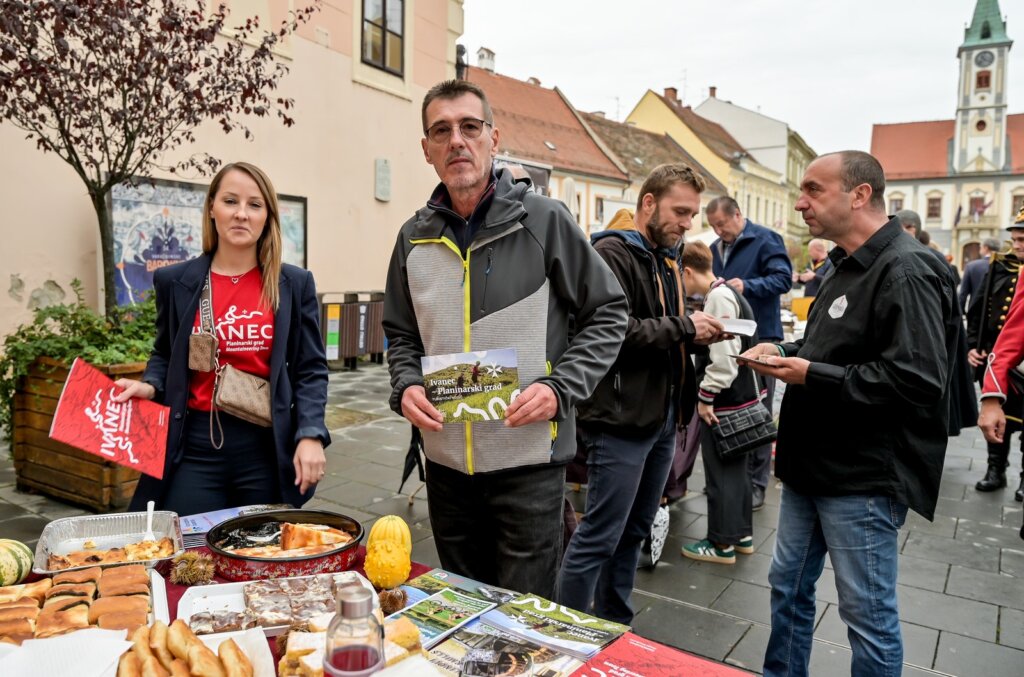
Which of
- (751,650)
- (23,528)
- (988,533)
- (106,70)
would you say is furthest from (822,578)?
(106,70)

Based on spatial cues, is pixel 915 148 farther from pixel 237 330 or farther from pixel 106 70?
pixel 237 330

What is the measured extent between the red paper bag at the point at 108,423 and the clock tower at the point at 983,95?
78946mm

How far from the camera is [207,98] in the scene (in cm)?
573

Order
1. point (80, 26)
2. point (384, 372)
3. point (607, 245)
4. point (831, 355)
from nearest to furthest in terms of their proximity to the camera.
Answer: point (831, 355), point (607, 245), point (80, 26), point (384, 372)

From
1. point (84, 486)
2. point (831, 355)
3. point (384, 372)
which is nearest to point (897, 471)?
point (831, 355)

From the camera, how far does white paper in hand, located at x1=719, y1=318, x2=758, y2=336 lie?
3.01m

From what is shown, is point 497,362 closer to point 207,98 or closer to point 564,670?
point 564,670

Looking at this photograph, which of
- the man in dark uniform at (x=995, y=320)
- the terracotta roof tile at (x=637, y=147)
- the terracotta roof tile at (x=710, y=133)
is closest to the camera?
Answer: the man in dark uniform at (x=995, y=320)

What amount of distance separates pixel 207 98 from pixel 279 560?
4956 mm

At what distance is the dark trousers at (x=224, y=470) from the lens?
8.49 ft

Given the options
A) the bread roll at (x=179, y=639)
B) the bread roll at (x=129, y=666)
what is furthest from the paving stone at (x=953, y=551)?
the bread roll at (x=129, y=666)

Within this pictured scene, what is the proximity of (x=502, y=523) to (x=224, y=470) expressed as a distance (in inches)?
42.7

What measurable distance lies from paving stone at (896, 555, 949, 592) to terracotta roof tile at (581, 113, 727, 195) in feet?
87.2

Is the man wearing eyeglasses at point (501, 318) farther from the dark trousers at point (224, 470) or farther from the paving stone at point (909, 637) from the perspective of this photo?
the paving stone at point (909, 637)
